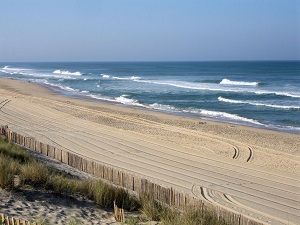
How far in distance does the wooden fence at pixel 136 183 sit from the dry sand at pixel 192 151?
1.92 m

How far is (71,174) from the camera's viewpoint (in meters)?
12.8

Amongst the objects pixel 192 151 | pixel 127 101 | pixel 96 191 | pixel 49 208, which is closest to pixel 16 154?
pixel 96 191

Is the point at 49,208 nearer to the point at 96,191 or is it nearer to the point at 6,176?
the point at 96,191

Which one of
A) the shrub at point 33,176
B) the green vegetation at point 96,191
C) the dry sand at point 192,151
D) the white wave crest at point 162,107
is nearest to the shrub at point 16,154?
the green vegetation at point 96,191

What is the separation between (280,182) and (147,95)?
31956mm

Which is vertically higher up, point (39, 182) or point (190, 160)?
point (39, 182)

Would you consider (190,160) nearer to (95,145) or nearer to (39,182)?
(95,145)

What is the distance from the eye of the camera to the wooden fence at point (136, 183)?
8516mm

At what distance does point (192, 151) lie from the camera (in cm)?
1898

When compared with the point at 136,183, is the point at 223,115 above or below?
below

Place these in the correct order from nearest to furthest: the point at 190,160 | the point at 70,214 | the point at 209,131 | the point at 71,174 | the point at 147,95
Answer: the point at 70,214 < the point at 71,174 < the point at 190,160 < the point at 209,131 < the point at 147,95

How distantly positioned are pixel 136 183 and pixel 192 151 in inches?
317

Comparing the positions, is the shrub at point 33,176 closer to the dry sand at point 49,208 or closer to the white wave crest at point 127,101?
the dry sand at point 49,208

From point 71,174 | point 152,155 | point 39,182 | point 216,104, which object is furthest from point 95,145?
point 216,104
